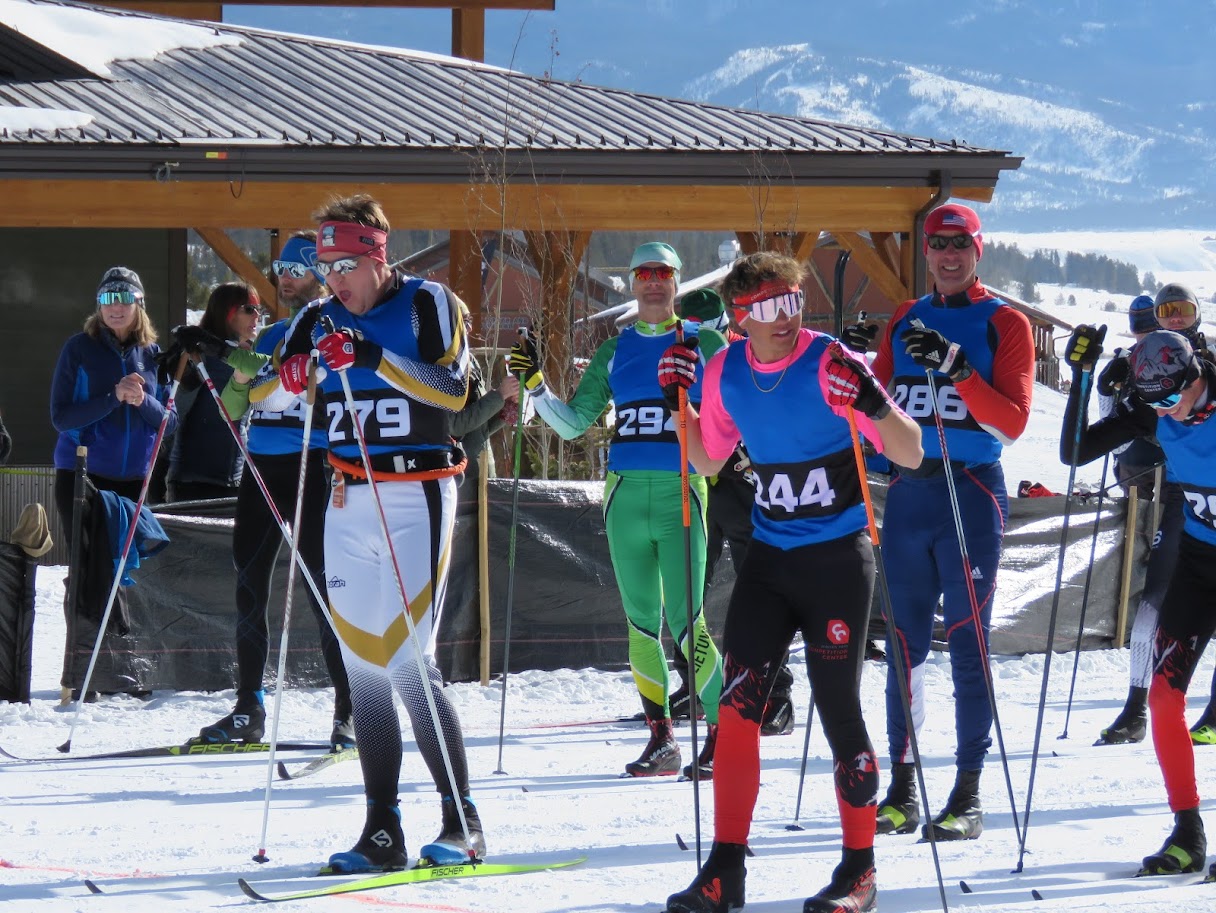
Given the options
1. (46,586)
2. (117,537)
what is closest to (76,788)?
(117,537)

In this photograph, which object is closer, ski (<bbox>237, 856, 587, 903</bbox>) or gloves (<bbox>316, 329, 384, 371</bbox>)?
ski (<bbox>237, 856, 587, 903</bbox>)

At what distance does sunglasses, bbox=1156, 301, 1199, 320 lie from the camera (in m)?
6.29

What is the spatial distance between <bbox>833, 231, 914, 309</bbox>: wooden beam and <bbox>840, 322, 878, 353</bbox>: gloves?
884cm

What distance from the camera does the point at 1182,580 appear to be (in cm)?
518

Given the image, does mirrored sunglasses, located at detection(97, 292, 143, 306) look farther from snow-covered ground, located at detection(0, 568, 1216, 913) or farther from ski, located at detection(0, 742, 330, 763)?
ski, located at detection(0, 742, 330, 763)

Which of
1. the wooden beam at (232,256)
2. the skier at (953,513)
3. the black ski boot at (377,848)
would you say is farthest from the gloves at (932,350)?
the wooden beam at (232,256)

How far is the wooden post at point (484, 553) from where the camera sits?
9.23 m

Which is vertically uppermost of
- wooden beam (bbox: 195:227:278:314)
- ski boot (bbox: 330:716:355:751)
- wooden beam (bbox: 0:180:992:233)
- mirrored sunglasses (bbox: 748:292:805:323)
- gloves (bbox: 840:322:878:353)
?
wooden beam (bbox: 0:180:992:233)

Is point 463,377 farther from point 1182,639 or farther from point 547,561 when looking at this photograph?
point 547,561

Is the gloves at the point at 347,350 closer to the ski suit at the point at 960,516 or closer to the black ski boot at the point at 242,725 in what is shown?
the ski suit at the point at 960,516

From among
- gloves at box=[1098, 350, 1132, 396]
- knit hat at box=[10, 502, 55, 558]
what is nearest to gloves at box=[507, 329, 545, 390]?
gloves at box=[1098, 350, 1132, 396]

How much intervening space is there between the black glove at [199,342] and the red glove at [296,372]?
4.03ft

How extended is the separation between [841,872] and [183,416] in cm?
542

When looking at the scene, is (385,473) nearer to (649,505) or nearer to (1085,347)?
(649,505)
